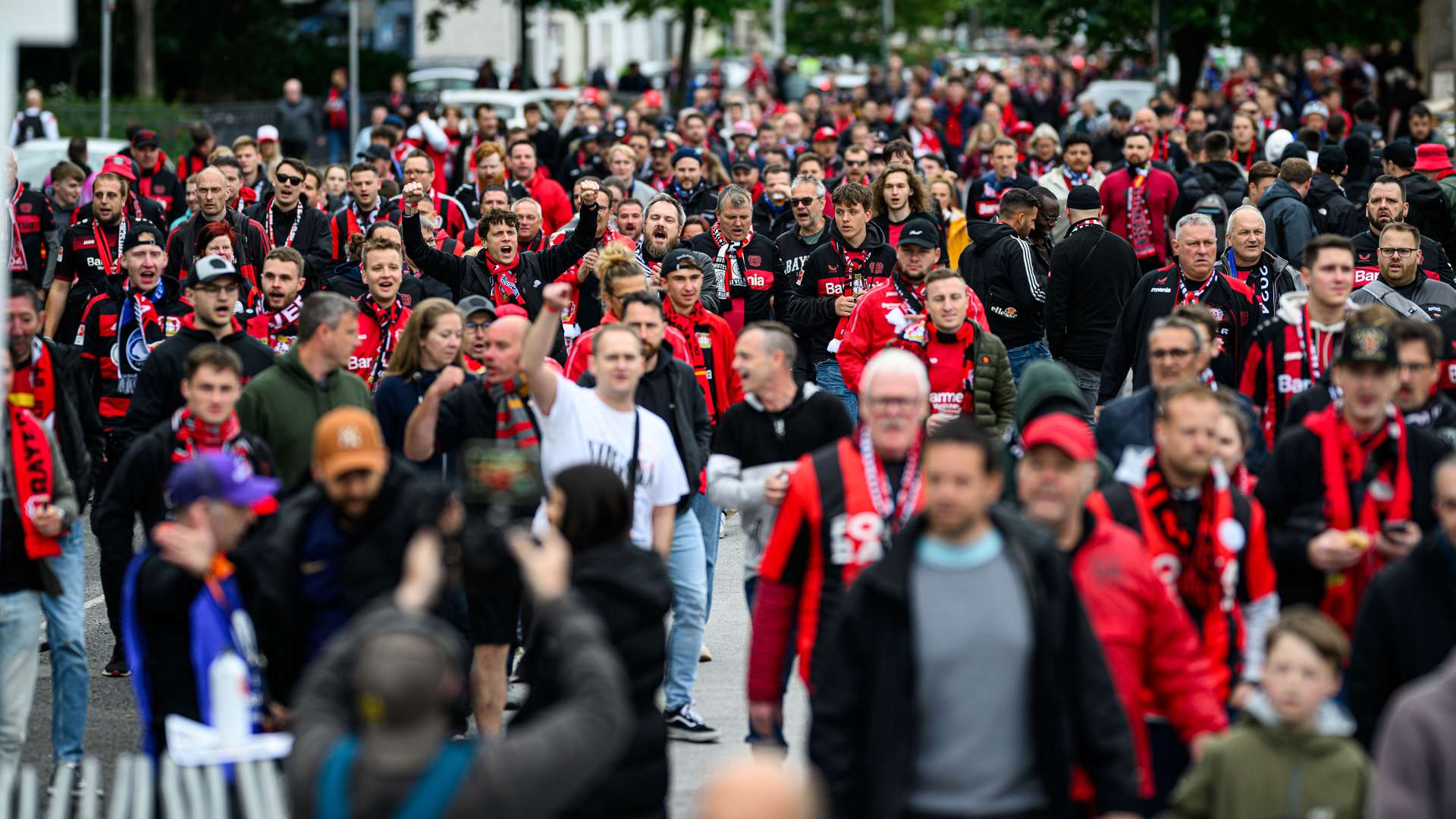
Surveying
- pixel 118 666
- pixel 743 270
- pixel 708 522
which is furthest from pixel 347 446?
pixel 743 270

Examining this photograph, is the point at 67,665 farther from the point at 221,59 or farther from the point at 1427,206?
the point at 221,59

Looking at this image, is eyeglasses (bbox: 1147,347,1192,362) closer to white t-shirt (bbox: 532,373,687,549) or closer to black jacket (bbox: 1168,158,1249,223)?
white t-shirt (bbox: 532,373,687,549)

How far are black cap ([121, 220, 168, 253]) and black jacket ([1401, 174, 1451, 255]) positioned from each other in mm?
8912

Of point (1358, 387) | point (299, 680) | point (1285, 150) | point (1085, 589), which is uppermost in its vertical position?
point (1285, 150)

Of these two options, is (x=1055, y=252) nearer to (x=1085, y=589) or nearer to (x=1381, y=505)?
(x=1381, y=505)

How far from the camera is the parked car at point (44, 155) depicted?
2311 centimetres

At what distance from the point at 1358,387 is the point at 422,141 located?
1772 centimetres

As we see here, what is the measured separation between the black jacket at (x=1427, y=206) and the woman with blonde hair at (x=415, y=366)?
8.75m

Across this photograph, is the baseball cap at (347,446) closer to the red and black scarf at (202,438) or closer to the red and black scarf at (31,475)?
the red and black scarf at (202,438)

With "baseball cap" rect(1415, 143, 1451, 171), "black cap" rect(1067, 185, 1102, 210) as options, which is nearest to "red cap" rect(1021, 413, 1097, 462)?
"black cap" rect(1067, 185, 1102, 210)

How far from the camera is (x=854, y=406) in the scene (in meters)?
11.8

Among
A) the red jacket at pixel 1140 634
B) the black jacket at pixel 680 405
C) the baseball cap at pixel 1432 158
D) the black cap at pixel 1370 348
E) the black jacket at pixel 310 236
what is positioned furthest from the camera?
the baseball cap at pixel 1432 158

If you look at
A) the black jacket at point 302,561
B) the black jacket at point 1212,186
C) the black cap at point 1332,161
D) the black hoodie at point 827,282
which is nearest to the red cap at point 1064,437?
the black jacket at point 302,561

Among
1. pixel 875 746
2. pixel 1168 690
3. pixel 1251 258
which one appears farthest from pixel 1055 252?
pixel 875 746
